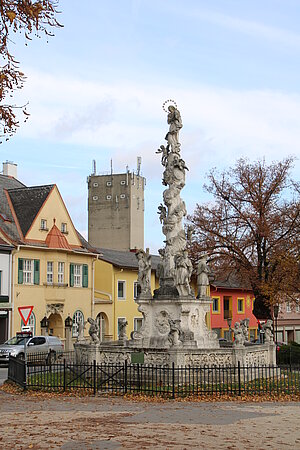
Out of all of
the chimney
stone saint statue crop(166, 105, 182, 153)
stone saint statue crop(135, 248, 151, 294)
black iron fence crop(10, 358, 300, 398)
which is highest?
the chimney

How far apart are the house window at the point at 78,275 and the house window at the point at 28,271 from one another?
129 inches

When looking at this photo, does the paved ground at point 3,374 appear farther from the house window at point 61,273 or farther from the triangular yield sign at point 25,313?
the house window at point 61,273

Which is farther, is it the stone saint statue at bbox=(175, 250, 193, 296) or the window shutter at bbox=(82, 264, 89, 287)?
the window shutter at bbox=(82, 264, 89, 287)

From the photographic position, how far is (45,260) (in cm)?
4269

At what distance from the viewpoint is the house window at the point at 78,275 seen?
146ft

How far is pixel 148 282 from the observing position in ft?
74.6

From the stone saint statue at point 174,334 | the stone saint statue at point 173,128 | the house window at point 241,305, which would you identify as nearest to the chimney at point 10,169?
the house window at point 241,305

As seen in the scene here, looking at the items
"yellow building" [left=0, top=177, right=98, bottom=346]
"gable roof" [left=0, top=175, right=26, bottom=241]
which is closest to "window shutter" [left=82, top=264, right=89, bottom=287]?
"yellow building" [left=0, top=177, right=98, bottom=346]

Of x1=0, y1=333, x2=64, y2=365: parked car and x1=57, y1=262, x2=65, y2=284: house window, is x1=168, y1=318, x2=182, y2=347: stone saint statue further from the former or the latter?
x1=57, y1=262, x2=65, y2=284: house window

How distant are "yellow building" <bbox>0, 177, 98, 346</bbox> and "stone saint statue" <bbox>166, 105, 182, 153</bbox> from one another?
749 inches

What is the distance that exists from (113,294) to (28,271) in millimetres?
8604

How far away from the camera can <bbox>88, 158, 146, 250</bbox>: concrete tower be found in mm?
75500

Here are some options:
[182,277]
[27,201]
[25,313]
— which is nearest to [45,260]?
[27,201]

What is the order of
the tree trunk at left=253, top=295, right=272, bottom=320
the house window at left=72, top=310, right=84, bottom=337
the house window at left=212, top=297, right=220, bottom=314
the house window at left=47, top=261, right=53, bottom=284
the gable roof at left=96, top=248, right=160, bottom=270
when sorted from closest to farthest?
the tree trunk at left=253, top=295, right=272, bottom=320 < the house window at left=47, top=261, right=53, bottom=284 < the house window at left=72, top=310, right=84, bottom=337 < the gable roof at left=96, top=248, right=160, bottom=270 < the house window at left=212, top=297, right=220, bottom=314
